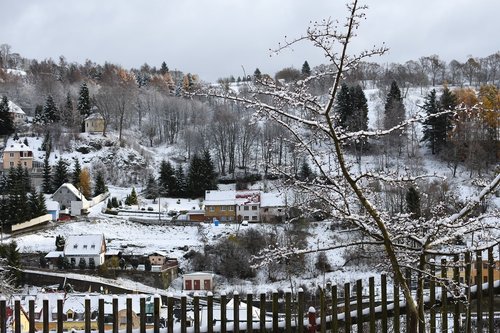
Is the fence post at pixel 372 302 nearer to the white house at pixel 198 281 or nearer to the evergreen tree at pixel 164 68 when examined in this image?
the white house at pixel 198 281

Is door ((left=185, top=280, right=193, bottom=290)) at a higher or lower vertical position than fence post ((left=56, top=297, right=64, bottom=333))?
lower

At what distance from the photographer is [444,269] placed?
3547 millimetres

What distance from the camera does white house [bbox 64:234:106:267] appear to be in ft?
88.7

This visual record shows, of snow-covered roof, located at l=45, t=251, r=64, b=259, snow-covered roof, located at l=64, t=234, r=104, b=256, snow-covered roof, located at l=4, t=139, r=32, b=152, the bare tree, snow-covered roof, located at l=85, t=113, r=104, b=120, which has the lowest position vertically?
snow-covered roof, located at l=45, t=251, r=64, b=259

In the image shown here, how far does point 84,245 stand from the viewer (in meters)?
27.5

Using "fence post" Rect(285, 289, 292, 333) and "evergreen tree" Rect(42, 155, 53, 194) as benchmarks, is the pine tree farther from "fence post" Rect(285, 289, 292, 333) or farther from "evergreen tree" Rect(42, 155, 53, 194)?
"fence post" Rect(285, 289, 292, 333)

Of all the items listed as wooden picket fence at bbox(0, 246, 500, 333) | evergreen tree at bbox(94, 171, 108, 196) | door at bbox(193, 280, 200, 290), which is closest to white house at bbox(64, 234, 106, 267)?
door at bbox(193, 280, 200, 290)

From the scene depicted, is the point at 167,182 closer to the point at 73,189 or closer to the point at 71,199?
the point at 73,189

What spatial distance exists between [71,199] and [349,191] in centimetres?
3502

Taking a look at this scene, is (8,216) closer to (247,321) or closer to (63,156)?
(63,156)

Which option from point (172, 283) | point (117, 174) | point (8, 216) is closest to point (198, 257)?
point (172, 283)

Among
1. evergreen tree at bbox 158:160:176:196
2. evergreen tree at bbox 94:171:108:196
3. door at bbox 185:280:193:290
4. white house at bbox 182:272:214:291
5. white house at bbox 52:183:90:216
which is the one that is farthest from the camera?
evergreen tree at bbox 158:160:176:196

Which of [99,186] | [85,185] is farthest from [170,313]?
[99,186]

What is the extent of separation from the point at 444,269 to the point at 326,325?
0.80 m
